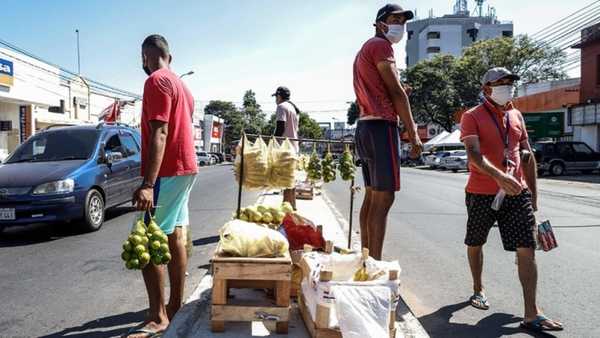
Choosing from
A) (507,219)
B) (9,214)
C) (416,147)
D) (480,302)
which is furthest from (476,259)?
(9,214)

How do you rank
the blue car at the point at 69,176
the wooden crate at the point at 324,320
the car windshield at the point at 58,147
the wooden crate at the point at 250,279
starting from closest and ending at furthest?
1. the wooden crate at the point at 324,320
2. the wooden crate at the point at 250,279
3. the blue car at the point at 69,176
4. the car windshield at the point at 58,147

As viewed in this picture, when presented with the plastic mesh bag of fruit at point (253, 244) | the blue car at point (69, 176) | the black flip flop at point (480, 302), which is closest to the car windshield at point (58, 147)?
the blue car at point (69, 176)

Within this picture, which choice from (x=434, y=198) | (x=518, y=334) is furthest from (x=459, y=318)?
(x=434, y=198)

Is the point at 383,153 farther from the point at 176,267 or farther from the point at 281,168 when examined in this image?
the point at 176,267

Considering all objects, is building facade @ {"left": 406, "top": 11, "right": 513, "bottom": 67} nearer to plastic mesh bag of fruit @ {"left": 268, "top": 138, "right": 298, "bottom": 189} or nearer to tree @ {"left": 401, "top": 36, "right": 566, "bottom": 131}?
tree @ {"left": 401, "top": 36, "right": 566, "bottom": 131}

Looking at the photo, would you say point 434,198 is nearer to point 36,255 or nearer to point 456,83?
point 36,255

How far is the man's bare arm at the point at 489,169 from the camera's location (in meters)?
3.94

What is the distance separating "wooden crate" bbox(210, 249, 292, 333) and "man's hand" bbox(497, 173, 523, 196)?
192cm

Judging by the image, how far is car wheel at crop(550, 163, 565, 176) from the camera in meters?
27.2

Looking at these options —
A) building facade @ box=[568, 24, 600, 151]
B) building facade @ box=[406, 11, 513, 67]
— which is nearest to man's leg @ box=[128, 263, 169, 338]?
building facade @ box=[568, 24, 600, 151]

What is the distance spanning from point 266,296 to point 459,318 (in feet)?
5.90

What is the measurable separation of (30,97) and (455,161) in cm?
2743

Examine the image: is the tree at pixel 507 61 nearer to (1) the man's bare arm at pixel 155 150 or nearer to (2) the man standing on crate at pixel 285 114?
(2) the man standing on crate at pixel 285 114

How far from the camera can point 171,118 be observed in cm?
362
